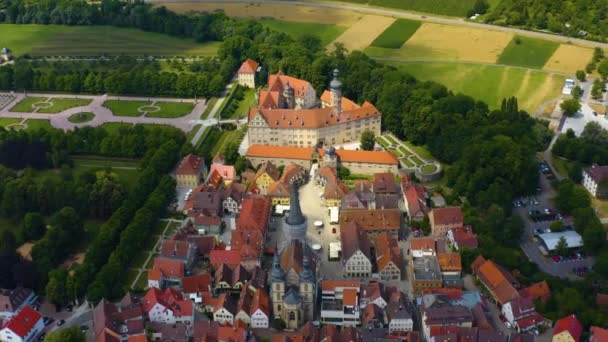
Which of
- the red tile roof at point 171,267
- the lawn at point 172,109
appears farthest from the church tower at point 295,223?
the lawn at point 172,109

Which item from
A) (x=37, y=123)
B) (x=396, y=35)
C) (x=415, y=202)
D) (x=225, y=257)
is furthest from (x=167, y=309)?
(x=396, y=35)

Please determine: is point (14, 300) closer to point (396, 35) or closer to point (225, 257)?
point (225, 257)

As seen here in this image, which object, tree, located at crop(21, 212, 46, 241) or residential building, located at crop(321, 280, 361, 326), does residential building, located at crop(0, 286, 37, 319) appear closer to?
tree, located at crop(21, 212, 46, 241)


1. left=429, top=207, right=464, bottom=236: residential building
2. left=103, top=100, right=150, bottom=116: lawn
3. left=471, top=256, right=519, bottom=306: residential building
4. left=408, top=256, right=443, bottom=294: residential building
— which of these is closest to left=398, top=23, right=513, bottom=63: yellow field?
left=103, top=100, right=150, bottom=116: lawn

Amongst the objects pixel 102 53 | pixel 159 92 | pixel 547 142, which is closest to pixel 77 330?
pixel 159 92

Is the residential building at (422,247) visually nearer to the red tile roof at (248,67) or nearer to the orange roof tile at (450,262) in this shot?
the orange roof tile at (450,262)

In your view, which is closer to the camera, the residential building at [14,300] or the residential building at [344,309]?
the residential building at [344,309]
